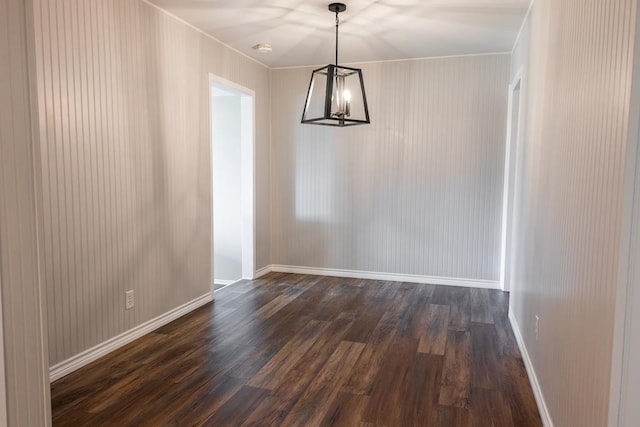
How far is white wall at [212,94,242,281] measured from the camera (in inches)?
219

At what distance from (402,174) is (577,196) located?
129 inches

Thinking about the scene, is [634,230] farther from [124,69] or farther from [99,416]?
[124,69]

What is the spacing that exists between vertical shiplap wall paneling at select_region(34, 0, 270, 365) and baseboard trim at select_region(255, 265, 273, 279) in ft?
3.44

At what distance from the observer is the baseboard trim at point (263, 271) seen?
17.4 feet

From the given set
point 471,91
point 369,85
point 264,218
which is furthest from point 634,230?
point 264,218

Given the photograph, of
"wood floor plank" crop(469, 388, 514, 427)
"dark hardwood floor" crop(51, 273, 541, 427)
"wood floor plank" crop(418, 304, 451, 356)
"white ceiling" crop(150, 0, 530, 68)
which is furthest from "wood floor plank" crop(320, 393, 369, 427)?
"white ceiling" crop(150, 0, 530, 68)

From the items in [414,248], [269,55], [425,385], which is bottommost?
[425,385]

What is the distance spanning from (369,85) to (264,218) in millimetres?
1983

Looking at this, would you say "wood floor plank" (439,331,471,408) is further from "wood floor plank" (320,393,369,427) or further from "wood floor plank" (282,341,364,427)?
"wood floor plank" (282,341,364,427)

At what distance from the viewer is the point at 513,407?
2.40m

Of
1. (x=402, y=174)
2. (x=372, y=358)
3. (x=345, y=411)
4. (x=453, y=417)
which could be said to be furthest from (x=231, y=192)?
(x=453, y=417)

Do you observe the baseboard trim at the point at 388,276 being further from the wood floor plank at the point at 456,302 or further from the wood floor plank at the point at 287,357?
the wood floor plank at the point at 287,357

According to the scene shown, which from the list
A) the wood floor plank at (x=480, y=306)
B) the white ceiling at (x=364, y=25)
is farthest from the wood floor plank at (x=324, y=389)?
the white ceiling at (x=364, y=25)

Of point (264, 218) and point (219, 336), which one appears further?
point (264, 218)
